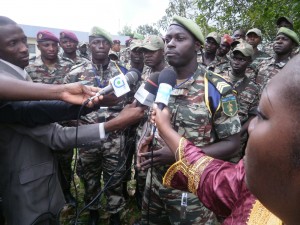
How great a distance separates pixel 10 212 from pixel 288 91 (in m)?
2.14

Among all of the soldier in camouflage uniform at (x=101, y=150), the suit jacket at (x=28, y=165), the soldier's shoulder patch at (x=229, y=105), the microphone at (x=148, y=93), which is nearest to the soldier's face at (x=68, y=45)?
the soldier in camouflage uniform at (x=101, y=150)

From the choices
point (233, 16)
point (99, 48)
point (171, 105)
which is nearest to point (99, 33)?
point (99, 48)

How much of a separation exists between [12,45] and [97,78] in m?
1.80

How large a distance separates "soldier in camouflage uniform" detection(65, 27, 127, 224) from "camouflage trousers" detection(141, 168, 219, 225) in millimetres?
1137

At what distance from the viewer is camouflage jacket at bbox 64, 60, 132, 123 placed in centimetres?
407

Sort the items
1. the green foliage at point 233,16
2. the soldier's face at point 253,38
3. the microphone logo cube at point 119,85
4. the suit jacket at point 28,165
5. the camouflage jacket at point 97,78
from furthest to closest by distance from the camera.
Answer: the green foliage at point 233,16 < the soldier's face at point 253,38 < the camouflage jacket at point 97,78 < the suit jacket at point 28,165 < the microphone logo cube at point 119,85

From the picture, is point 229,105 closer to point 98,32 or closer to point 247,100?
point 247,100

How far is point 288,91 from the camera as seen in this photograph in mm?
810

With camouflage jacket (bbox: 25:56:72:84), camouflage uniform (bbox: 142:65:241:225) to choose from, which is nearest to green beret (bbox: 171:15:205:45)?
camouflage uniform (bbox: 142:65:241:225)

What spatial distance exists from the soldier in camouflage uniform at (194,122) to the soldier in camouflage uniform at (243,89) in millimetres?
1802

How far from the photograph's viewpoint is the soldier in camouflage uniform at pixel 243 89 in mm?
4484

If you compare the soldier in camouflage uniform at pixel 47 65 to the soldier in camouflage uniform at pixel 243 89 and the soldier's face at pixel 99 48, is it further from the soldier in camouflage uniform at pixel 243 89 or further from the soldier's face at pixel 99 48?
the soldier in camouflage uniform at pixel 243 89

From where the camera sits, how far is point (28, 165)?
209 centimetres

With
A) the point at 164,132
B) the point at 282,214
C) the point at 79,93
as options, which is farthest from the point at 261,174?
the point at 79,93
